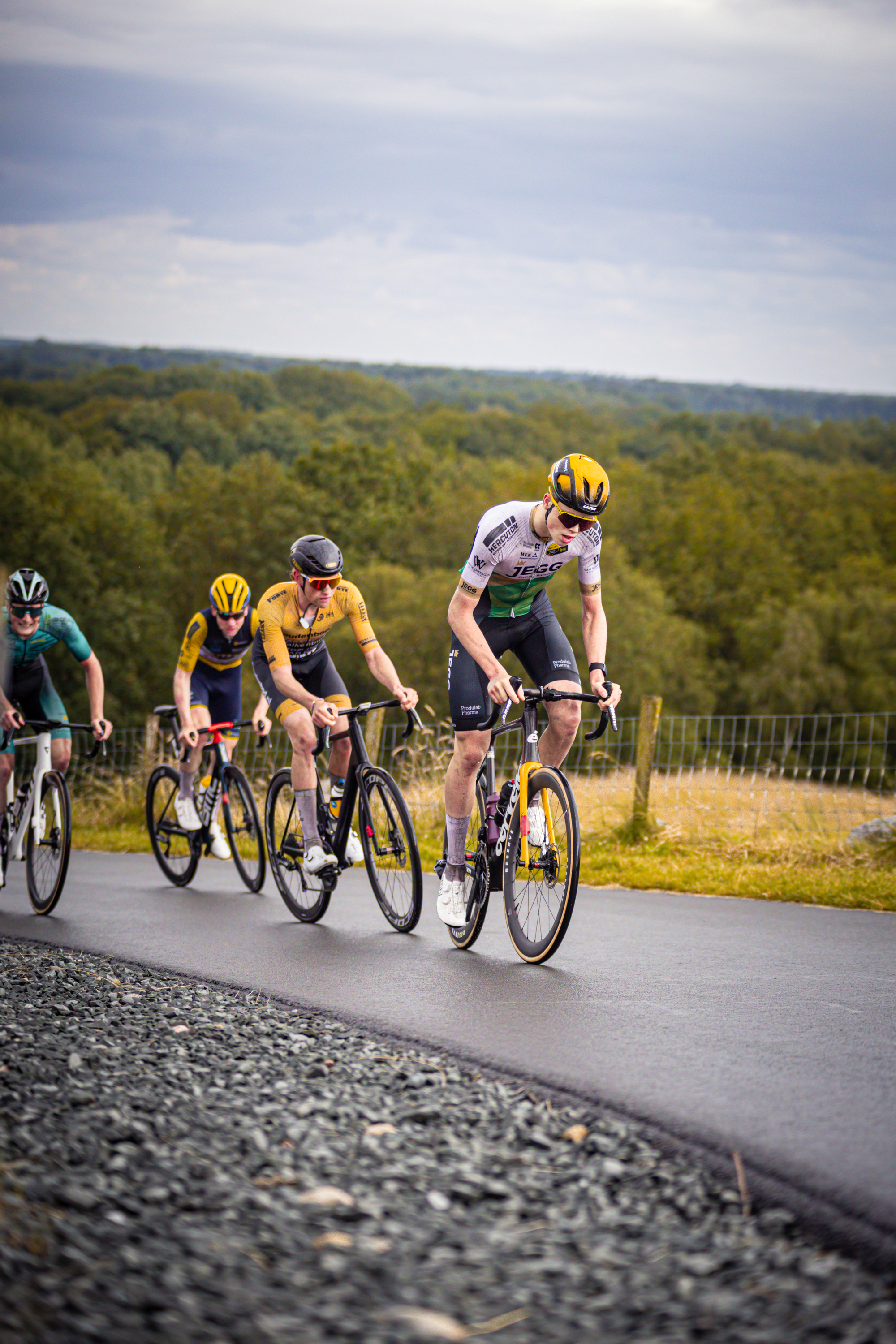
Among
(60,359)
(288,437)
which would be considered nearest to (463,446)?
(288,437)

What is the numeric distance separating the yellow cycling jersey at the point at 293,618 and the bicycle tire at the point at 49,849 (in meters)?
1.77

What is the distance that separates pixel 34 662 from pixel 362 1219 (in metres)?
6.60

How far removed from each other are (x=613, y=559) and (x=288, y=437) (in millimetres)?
33312

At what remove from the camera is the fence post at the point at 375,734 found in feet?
38.3

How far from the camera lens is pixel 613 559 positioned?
2233 inches

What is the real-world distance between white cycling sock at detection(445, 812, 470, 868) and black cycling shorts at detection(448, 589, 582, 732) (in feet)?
1.69

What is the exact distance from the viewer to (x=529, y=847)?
6.02m

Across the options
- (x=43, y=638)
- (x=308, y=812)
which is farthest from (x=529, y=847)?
(x=43, y=638)

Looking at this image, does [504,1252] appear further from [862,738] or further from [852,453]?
[852,453]

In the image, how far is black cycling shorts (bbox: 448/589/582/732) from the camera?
20.9 ft

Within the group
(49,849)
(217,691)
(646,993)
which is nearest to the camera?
(646,993)

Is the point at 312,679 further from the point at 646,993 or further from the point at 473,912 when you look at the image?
the point at 646,993

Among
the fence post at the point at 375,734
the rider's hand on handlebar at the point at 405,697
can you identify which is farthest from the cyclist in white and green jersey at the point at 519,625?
the fence post at the point at 375,734

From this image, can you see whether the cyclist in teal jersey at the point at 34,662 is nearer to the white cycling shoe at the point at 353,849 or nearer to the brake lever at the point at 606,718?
the white cycling shoe at the point at 353,849
